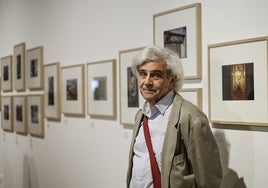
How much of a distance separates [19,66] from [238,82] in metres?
3.41

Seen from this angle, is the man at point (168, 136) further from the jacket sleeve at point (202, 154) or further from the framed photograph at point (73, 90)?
the framed photograph at point (73, 90)

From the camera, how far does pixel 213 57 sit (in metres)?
2.29

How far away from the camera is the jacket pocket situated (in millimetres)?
1934

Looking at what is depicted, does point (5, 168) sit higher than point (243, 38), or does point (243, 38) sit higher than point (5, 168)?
point (243, 38)

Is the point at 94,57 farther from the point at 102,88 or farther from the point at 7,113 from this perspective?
the point at 7,113

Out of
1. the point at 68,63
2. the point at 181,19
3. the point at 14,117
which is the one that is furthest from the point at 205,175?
the point at 14,117

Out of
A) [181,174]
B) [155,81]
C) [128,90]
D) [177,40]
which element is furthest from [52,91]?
[181,174]

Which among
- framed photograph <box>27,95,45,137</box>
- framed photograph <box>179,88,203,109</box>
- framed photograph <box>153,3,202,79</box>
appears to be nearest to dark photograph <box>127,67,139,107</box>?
framed photograph <box>153,3,202,79</box>

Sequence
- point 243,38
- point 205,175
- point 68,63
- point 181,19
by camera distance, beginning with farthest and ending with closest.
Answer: point 68,63
point 181,19
point 243,38
point 205,175

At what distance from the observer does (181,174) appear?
6.39 feet

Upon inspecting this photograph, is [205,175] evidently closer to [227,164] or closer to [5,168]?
[227,164]

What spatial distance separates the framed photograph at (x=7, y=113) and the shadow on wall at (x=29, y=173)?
642 millimetres

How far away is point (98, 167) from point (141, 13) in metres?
1.44

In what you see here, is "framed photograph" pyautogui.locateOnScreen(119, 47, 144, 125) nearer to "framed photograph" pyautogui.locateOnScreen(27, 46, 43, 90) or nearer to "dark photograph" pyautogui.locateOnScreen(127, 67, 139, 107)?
"dark photograph" pyautogui.locateOnScreen(127, 67, 139, 107)
